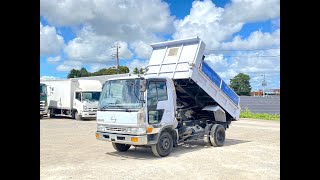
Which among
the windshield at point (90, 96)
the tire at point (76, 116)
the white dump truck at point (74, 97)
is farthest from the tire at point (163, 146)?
the tire at point (76, 116)

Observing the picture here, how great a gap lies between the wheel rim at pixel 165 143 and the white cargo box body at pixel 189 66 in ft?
6.34

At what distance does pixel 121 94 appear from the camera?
28.3ft

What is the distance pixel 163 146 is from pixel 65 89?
16.9 meters

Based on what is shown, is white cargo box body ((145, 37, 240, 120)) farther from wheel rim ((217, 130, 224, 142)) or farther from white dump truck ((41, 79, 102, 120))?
white dump truck ((41, 79, 102, 120))

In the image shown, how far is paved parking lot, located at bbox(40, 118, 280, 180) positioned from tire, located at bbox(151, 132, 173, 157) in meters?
0.17

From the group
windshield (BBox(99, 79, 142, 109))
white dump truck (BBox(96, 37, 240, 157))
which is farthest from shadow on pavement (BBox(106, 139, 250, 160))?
windshield (BBox(99, 79, 142, 109))

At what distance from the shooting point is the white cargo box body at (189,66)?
935 cm

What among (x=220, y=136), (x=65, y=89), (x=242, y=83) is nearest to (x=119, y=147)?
(x=220, y=136)

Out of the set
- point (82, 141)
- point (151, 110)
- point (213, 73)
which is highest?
point (213, 73)

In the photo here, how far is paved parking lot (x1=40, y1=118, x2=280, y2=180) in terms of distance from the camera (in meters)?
6.69
